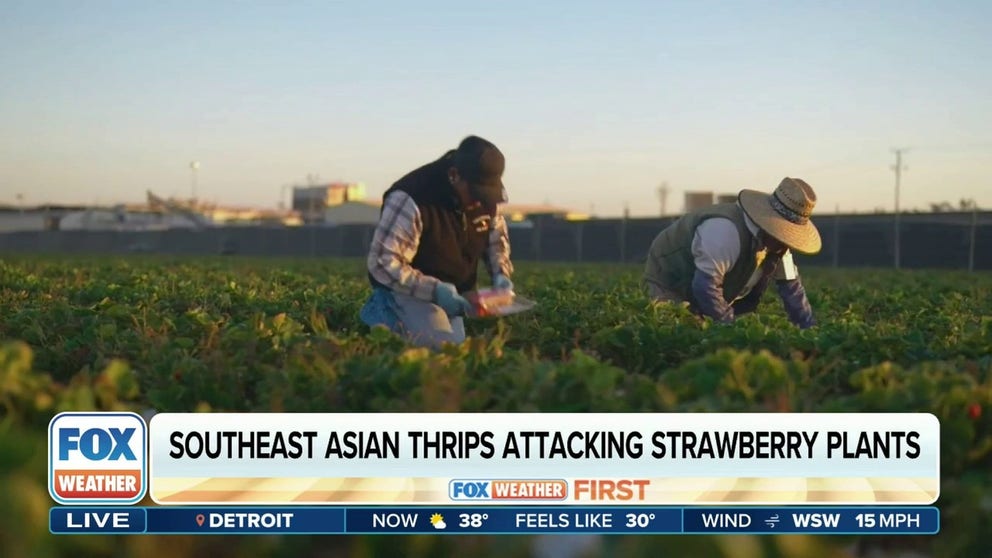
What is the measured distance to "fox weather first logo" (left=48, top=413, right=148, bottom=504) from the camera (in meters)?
2.11

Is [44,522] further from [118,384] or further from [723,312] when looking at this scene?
[723,312]

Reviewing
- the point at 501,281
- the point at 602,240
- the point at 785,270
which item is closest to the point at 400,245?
the point at 501,281

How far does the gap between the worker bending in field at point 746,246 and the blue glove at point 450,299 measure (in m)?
1.76

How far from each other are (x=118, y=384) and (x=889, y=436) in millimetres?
2173

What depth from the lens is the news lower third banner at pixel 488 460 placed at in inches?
83.5

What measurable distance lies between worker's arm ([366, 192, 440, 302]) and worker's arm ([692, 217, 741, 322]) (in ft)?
5.82

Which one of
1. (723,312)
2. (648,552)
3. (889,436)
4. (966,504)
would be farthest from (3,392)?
(723,312)

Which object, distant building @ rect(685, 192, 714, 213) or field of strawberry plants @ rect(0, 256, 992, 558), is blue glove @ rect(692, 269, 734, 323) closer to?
field of strawberry plants @ rect(0, 256, 992, 558)

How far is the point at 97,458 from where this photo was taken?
2182mm

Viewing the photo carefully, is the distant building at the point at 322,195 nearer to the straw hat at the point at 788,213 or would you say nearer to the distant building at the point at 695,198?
the distant building at the point at 695,198

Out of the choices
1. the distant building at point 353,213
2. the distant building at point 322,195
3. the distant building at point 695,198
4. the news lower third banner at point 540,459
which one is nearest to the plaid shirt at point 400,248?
the news lower third banner at point 540,459

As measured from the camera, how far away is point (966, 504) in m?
2.32

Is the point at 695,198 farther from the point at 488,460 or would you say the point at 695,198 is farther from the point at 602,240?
the point at 488,460

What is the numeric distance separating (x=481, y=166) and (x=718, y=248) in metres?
1.85
